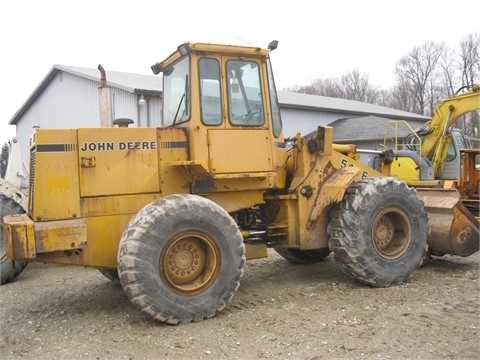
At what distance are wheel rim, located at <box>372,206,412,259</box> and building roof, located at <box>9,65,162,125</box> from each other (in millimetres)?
12693

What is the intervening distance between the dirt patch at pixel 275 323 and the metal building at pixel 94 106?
40.1 ft

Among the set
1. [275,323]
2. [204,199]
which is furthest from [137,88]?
[275,323]

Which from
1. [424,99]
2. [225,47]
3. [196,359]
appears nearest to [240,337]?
[196,359]

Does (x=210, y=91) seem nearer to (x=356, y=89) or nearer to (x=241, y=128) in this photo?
(x=241, y=128)

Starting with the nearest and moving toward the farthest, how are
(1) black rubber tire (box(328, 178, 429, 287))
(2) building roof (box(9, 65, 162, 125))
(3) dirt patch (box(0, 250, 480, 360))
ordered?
Result: 1. (3) dirt patch (box(0, 250, 480, 360))
2. (1) black rubber tire (box(328, 178, 429, 287))
3. (2) building roof (box(9, 65, 162, 125))

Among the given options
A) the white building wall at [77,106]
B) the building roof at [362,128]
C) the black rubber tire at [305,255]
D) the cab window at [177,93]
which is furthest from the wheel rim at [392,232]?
the building roof at [362,128]

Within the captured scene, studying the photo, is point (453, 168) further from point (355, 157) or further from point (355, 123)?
point (355, 123)

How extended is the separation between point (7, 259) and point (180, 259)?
3348 millimetres

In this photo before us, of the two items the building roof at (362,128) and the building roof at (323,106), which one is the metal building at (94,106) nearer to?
the building roof at (323,106)

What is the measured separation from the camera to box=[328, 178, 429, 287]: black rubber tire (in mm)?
5941

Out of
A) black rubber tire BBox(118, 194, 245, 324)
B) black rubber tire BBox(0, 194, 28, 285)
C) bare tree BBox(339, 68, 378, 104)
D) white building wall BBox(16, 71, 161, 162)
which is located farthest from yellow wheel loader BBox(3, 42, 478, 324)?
bare tree BBox(339, 68, 378, 104)

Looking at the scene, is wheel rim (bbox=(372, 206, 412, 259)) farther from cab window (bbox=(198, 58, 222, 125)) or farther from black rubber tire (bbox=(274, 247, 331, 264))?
cab window (bbox=(198, 58, 222, 125))

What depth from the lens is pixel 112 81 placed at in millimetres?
19469

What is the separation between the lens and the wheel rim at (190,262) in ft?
16.2
